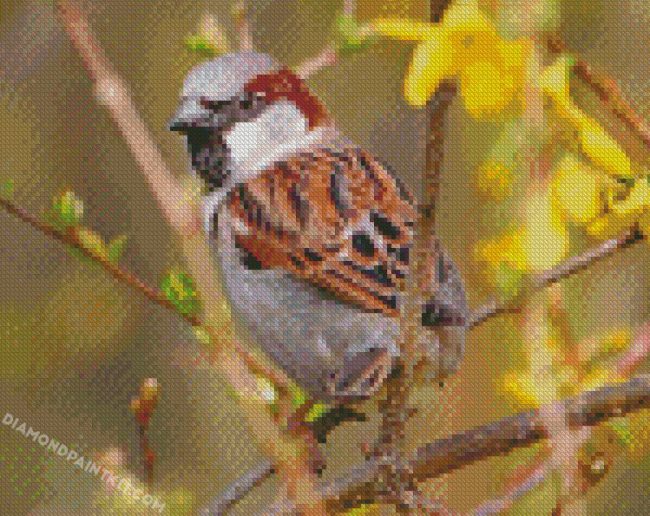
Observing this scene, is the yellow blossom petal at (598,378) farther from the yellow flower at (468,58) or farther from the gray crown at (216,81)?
the gray crown at (216,81)

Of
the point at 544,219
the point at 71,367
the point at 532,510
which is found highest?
the point at 544,219

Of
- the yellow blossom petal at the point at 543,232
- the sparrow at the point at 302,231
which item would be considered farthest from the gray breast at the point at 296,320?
the yellow blossom petal at the point at 543,232

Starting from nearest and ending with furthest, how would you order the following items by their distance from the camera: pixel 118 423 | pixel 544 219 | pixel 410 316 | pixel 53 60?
pixel 410 316
pixel 544 219
pixel 118 423
pixel 53 60

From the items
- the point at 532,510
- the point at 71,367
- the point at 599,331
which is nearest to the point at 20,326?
the point at 71,367

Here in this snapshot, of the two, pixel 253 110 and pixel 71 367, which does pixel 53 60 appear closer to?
pixel 71 367

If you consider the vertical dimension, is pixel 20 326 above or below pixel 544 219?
below

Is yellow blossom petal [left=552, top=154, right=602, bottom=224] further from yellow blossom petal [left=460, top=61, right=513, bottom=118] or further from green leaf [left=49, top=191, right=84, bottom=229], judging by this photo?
green leaf [left=49, top=191, right=84, bottom=229]
